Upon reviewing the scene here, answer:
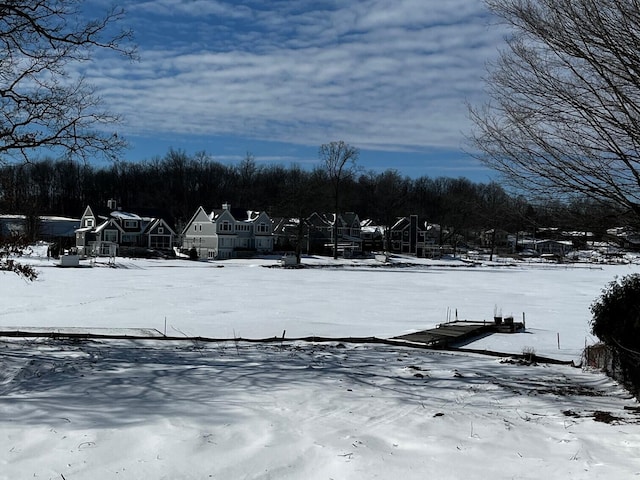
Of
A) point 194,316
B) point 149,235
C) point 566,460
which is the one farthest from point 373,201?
point 566,460

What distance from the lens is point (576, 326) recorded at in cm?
1916

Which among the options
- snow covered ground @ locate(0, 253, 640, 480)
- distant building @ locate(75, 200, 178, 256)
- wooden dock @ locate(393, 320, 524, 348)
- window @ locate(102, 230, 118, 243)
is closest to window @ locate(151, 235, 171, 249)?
distant building @ locate(75, 200, 178, 256)

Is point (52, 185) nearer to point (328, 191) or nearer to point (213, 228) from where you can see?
point (213, 228)

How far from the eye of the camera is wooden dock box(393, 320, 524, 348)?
15.0m

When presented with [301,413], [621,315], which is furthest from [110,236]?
[621,315]

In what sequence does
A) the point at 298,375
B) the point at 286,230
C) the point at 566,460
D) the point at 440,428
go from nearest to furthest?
the point at 566,460, the point at 440,428, the point at 298,375, the point at 286,230

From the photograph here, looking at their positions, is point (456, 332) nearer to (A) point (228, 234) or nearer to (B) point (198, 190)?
(A) point (228, 234)

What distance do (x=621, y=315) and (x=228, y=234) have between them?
71279 mm

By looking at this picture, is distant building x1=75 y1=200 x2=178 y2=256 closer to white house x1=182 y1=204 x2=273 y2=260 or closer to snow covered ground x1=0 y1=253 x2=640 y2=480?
white house x1=182 y1=204 x2=273 y2=260

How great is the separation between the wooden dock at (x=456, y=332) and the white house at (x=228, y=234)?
59067mm

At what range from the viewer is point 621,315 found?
8.83 meters

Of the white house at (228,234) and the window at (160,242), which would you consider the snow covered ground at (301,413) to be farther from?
the window at (160,242)

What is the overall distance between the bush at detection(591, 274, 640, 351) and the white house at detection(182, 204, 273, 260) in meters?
67.9

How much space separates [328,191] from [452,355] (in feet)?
208
